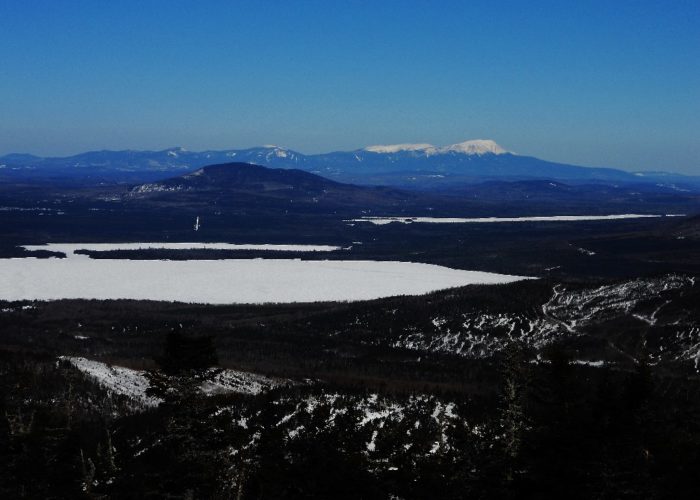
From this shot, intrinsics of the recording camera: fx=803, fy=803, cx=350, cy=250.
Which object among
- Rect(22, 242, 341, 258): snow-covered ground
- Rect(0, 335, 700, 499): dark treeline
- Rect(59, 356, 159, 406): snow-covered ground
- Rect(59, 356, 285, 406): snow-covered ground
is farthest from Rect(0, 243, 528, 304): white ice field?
Rect(0, 335, 700, 499): dark treeline

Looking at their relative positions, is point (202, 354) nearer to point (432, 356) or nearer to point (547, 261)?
point (432, 356)

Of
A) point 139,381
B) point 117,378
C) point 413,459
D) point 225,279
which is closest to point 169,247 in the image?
point 225,279

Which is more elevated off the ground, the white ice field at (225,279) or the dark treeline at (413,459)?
the dark treeline at (413,459)

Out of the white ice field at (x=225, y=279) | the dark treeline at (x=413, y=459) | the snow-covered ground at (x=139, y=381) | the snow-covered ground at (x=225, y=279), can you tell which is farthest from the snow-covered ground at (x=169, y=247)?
the dark treeline at (x=413, y=459)

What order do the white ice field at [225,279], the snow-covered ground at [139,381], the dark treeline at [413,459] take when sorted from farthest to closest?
the white ice field at [225,279]
the snow-covered ground at [139,381]
the dark treeline at [413,459]

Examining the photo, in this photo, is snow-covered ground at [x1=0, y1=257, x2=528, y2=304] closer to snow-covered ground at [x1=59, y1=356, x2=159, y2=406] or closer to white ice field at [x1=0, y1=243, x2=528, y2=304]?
white ice field at [x1=0, y1=243, x2=528, y2=304]

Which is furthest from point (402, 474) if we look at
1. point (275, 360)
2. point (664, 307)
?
point (664, 307)

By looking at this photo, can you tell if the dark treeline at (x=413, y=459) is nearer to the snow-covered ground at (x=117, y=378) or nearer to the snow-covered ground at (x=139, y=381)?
the snow-covered ground at (x=139, y=381)
